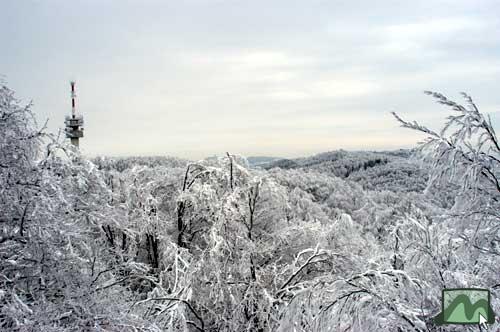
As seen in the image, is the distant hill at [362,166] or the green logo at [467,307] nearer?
the green logo at [467,307]

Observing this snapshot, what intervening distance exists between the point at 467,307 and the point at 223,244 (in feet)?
28.2

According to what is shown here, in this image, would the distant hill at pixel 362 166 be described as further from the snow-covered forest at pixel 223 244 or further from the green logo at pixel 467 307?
the green logo at pixel 467 307

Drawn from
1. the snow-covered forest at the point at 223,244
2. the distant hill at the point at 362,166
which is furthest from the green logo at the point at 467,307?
the distant hill at the point at 362,166

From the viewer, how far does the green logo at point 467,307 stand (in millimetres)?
2803

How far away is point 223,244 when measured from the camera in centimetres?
1121

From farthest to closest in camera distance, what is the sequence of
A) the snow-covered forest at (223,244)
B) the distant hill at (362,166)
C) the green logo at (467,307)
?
the distant hill at (362,166), the snow-covered forest at (223,244), the green logo at (467,307)

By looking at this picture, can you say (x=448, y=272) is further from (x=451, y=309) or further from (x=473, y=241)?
(x=451, y=309)

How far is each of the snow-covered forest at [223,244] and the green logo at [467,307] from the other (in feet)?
3.46

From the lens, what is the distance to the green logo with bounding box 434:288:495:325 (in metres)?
2.80

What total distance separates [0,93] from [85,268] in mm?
2464

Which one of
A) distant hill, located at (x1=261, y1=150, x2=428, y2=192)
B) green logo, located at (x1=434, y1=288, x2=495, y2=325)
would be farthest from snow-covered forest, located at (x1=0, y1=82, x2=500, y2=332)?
distant hill, located at (x1=261, y1=150, x2=428, y2=192)

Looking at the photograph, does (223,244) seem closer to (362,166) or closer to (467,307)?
(467,307)

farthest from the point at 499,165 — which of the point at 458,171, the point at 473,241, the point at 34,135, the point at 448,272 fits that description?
the point at 34,135

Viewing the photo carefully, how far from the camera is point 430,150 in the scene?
3.92 meters
